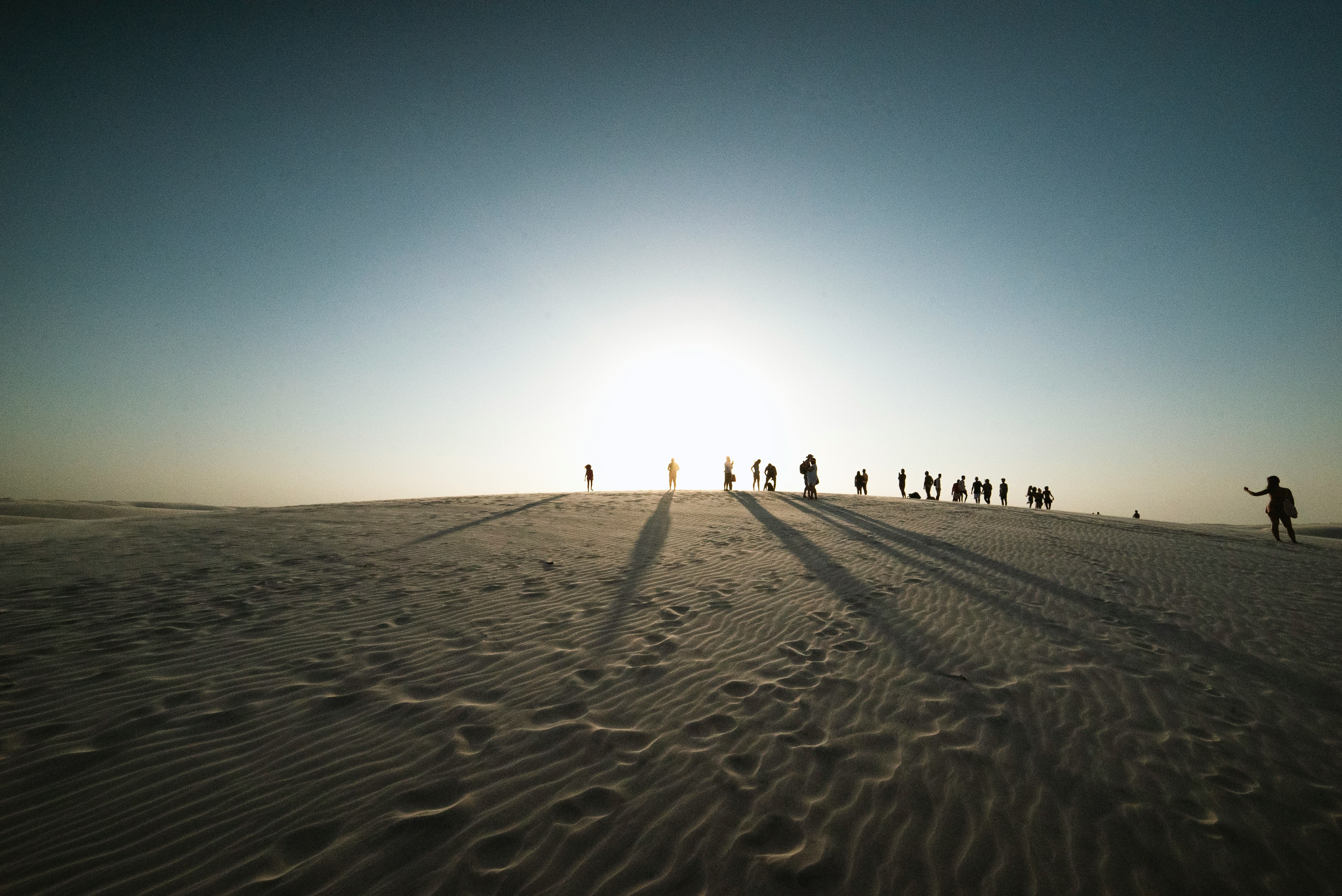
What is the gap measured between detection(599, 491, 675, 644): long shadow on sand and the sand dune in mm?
144

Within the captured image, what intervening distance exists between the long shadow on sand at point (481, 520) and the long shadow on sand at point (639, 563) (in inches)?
191

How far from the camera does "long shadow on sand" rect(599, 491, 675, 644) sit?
7348mm

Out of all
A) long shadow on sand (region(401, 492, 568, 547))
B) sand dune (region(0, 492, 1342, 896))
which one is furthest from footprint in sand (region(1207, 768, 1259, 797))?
long shadow on sand (region(401, 492, 568, 547))

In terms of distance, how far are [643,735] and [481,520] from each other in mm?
13434

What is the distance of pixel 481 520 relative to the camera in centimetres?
1664

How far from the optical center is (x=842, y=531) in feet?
55.8

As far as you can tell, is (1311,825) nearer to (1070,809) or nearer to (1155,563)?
(1070,809)

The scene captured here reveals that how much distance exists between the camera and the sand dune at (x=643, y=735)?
3154mm

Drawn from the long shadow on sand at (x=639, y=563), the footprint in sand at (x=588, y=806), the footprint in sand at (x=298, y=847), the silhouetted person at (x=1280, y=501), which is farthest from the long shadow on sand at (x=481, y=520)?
the silhouetted person at (x=1280, y=501)

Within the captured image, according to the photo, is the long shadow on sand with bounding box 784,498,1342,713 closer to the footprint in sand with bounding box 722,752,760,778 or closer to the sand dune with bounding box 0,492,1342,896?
the sand dune with bounding box 0,492,1342,896

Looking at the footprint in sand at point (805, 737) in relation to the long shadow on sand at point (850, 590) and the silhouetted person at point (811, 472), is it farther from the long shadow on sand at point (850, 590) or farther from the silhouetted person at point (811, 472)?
the silhouetted person at point (811, 472)

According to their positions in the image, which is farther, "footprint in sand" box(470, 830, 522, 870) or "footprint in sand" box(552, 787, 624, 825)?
"footprint in sand" box(552, 787, 624, 825)

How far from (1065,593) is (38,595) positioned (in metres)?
16.3

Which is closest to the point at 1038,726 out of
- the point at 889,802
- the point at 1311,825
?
the point at 1311,825
